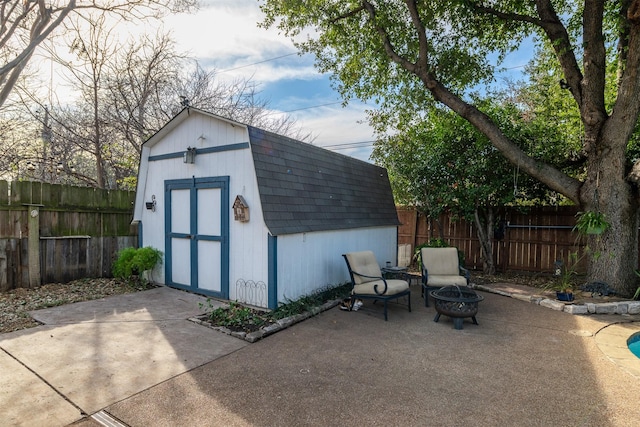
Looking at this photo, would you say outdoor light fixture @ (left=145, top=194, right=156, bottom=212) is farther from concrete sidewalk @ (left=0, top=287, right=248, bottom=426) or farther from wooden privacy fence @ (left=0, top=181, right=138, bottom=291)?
concrete sidewalk @ (left=0, top=287, right=248, bottom=426)

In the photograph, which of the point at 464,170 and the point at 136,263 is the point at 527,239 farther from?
the point at 136,263

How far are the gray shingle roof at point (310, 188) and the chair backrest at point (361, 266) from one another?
0.71 m

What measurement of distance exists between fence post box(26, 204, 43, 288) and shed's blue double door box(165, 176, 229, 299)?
6.83 feet

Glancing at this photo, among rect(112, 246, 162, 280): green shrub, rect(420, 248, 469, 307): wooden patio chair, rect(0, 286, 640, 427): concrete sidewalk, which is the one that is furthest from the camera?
rect(112, 246, 162, 280): green shrub

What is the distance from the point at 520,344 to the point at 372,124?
23.3ft

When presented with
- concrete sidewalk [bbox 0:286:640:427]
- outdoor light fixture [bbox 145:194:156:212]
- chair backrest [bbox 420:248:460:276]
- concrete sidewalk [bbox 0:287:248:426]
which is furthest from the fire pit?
outdoor light fixture [bbox 145:194:156:212]

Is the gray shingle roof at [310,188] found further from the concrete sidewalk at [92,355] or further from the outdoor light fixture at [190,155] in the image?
the concrete sidewalk at [92,355]

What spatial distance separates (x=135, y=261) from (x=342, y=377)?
472 centimetres

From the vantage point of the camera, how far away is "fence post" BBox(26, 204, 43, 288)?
18.9ft

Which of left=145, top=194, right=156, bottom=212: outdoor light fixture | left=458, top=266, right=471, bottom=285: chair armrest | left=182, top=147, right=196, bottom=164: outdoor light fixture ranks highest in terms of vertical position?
left=182, top=147, right=196, bottom=164: outdoor light fixture

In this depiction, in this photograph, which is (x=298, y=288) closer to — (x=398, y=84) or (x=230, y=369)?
(x=230, y=369)

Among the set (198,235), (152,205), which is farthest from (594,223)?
(152,205)

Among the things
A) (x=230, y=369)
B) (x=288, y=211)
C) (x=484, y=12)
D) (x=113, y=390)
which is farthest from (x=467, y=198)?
(x=113, y=390)

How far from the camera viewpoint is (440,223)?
366 inches
